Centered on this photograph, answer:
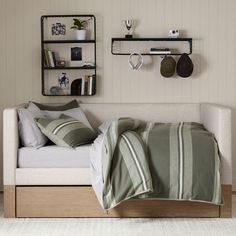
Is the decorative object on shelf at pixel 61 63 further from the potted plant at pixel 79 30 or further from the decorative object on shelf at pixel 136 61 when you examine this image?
the decorative object on shelf at pixel 136 61

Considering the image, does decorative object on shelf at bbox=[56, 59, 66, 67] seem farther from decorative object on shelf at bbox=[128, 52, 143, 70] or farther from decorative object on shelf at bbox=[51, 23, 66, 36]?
decorative object on shelf at bbox=[128, 52, 143, 70]

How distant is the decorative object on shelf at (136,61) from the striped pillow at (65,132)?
94cm

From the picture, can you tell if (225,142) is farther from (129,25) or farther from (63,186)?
(129,25)

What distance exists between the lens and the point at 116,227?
347 cm

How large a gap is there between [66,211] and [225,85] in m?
1.90

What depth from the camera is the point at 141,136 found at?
12.2ft

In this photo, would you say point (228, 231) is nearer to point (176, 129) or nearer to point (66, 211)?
point (176, 129)

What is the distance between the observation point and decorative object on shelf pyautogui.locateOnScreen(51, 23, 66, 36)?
15.4 feet

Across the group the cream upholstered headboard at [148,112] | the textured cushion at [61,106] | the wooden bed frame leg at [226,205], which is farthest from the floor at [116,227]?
the cream upholstered headboard at [148,112]

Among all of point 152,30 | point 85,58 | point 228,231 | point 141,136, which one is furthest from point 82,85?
point 228,231

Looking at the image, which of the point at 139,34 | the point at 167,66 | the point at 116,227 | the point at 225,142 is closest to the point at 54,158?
the point at 116,227

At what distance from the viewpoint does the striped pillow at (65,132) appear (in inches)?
149

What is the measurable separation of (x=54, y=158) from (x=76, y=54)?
131cm

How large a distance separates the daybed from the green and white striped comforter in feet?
0.54
